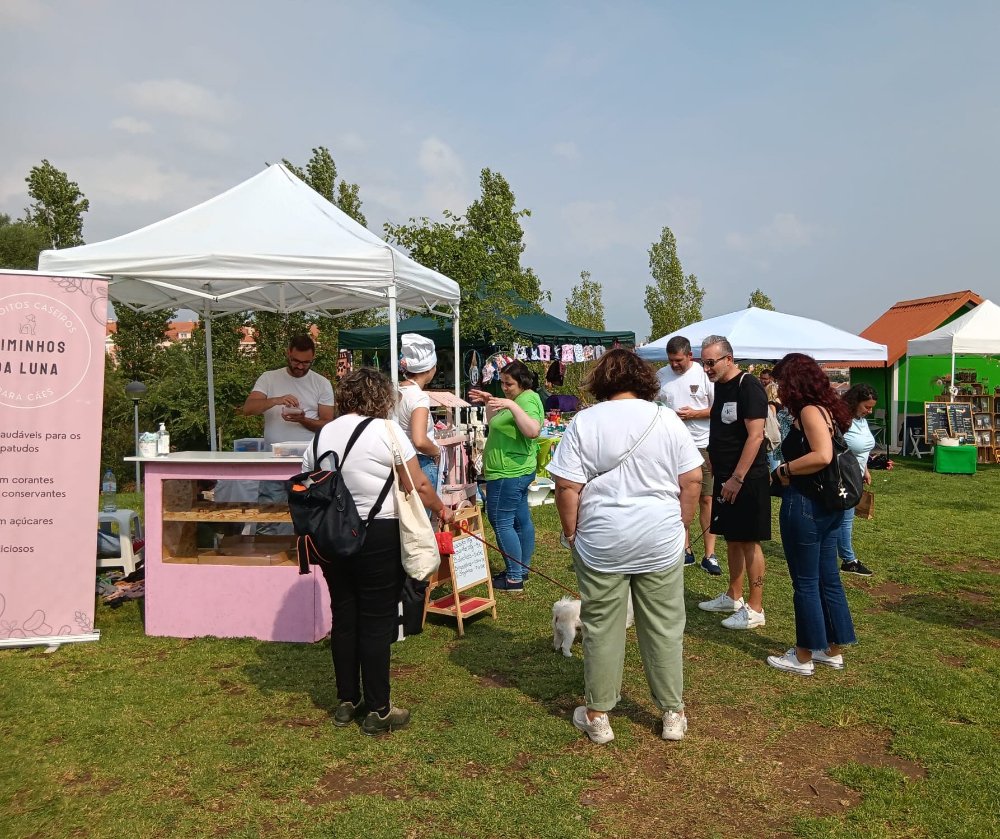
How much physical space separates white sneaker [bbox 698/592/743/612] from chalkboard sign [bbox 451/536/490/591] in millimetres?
1429

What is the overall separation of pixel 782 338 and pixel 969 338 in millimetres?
4342

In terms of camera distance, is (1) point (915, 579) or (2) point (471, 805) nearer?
(2) point (471, 805)

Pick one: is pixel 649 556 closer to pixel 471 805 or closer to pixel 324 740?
pixel 471 805

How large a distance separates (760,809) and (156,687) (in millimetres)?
2830

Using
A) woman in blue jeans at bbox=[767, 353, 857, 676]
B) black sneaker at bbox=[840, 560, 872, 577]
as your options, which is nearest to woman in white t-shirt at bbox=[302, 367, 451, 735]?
woman in blue jeans at bbox=[767, 353, 857, 676]

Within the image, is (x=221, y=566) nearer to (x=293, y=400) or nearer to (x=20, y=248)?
(x=293, y=400)

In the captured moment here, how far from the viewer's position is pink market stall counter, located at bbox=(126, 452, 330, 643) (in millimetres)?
4438

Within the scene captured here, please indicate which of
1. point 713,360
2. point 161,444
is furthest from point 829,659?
point 161,444

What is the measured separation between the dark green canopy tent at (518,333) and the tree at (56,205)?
712 cm

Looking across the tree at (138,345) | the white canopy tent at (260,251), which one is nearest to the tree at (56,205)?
the tree at (138,345)

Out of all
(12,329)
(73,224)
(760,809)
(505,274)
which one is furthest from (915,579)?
(73,224)

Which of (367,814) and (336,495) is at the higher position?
(336,495)

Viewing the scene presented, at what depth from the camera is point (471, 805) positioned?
8.95 feet

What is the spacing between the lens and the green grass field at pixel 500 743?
267cm
